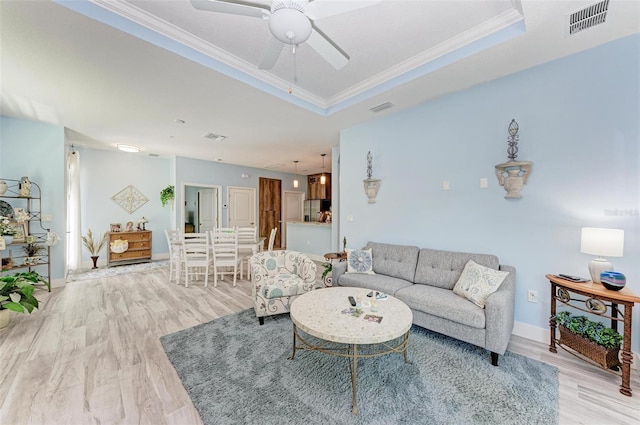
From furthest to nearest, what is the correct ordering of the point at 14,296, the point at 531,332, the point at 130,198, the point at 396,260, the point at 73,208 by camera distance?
the point at 130,198 → the point at 73,208 → the point at 396,260 → the point at 14,296 → the point at 531,332

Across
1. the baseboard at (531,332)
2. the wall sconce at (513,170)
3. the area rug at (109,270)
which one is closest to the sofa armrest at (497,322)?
the baseboard at (531,332)

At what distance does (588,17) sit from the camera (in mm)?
1825

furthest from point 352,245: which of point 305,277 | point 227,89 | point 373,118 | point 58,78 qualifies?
point 58,78

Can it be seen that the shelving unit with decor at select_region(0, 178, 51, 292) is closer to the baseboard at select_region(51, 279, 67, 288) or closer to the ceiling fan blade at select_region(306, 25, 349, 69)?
the baseboard at select_region(51, 279, 67, 288)

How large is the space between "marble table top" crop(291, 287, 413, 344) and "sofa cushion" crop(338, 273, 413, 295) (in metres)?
0.47

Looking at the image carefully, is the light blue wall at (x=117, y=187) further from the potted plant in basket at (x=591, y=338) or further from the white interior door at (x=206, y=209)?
the potted plant in basket at (x=591, y=338)

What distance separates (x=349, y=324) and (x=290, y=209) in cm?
743

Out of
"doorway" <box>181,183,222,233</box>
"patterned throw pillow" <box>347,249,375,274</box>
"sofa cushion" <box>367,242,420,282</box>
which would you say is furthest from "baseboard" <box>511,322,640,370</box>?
"doorway" <box>181,183,222,233</box>

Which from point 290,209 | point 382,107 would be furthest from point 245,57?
point 290,209

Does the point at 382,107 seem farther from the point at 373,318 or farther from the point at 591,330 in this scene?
the point at 591,330

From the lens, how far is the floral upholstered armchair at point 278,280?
108 inches

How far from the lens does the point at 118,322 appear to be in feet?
9.27

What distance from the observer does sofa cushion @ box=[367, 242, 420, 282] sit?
10.0ft

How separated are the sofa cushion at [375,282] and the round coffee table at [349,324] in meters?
0.40
